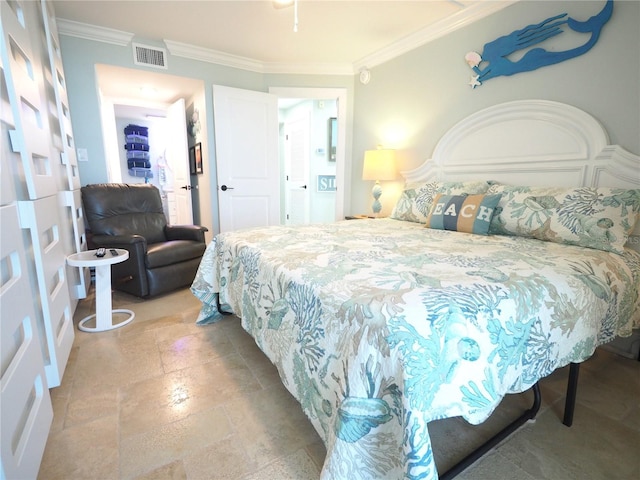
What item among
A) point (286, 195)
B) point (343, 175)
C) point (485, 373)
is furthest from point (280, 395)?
point (286, 195)

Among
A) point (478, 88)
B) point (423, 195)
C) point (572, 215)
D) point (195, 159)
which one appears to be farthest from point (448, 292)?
point (195, 159)

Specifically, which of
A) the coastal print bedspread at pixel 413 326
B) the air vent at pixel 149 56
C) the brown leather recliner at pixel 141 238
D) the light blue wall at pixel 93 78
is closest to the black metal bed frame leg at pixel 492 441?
the coastal print bedspread at pixel 413 326

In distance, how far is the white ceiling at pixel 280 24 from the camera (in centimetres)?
253

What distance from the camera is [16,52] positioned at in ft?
4.61

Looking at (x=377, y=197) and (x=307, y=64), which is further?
(x=307, y=64)

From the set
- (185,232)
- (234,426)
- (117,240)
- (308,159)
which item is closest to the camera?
(234,426)

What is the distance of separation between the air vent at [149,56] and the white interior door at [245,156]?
0.58 m

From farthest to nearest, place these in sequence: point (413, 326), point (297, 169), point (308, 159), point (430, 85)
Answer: point (297, 169), point (308, 159), point (430, 85), point (413, 326)

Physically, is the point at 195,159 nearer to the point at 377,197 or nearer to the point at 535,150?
the point at 377,197

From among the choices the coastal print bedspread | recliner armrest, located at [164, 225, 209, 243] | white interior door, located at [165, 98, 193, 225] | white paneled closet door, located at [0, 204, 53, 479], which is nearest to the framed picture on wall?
white interior door, located at [165, 98, 193, 225]

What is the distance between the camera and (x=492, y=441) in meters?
1.20

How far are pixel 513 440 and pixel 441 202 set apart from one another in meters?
1.49

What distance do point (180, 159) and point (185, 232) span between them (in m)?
1.55

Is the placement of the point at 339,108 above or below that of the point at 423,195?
above
